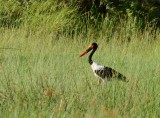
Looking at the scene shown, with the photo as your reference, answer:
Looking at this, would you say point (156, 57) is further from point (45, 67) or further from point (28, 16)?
point (28, 16)

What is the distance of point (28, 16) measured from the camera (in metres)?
11.0

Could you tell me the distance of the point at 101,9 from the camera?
1204 cm

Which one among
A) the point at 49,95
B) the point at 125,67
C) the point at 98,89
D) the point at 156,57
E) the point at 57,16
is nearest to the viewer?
the point at 49,95

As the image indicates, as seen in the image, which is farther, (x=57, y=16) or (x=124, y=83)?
(x=57, y=16)

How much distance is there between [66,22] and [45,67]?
5.46 m

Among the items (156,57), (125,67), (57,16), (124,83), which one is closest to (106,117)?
(124,83)

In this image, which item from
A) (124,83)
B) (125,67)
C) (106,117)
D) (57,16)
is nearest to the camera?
(106,117)

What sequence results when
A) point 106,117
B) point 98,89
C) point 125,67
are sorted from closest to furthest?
point 106,117, point 98,89, point 125,67

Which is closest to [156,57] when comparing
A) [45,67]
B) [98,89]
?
[45,67]

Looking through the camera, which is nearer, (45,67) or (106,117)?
(106,117)

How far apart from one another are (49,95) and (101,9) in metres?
8.81

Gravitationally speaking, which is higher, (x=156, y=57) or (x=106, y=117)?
(x=106, y=117)

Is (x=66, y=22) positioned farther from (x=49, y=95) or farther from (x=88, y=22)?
(x=49, y=95)

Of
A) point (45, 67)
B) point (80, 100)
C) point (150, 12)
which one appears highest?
point (80, 100)
